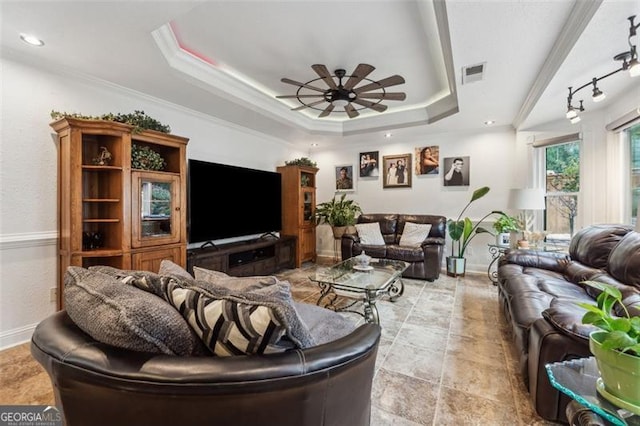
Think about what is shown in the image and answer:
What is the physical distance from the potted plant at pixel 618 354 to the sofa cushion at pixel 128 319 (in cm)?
119

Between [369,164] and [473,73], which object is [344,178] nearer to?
[369,164]

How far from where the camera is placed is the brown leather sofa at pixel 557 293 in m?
1.45

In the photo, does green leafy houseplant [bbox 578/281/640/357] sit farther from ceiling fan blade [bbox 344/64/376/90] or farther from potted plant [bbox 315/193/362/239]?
potted plant [bbox 315/193/362/239]

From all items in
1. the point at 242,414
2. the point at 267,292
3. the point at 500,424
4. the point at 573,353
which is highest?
the point at 267,292

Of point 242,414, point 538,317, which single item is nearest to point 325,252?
point 538,317

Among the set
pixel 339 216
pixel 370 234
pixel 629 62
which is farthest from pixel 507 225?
pixel 339 216

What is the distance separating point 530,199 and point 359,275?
7.97 ft

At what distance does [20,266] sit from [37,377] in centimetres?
105

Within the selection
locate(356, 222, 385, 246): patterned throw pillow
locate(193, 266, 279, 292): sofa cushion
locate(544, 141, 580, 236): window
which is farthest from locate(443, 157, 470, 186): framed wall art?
locate(193, 266, 279, 292): sofa cushion

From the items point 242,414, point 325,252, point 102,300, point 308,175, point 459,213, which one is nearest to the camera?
point 242,414

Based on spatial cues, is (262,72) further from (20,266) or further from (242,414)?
(242,414)

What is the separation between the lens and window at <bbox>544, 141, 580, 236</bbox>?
382 centimetres

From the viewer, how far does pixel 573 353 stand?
1411mm

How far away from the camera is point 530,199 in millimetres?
3533
